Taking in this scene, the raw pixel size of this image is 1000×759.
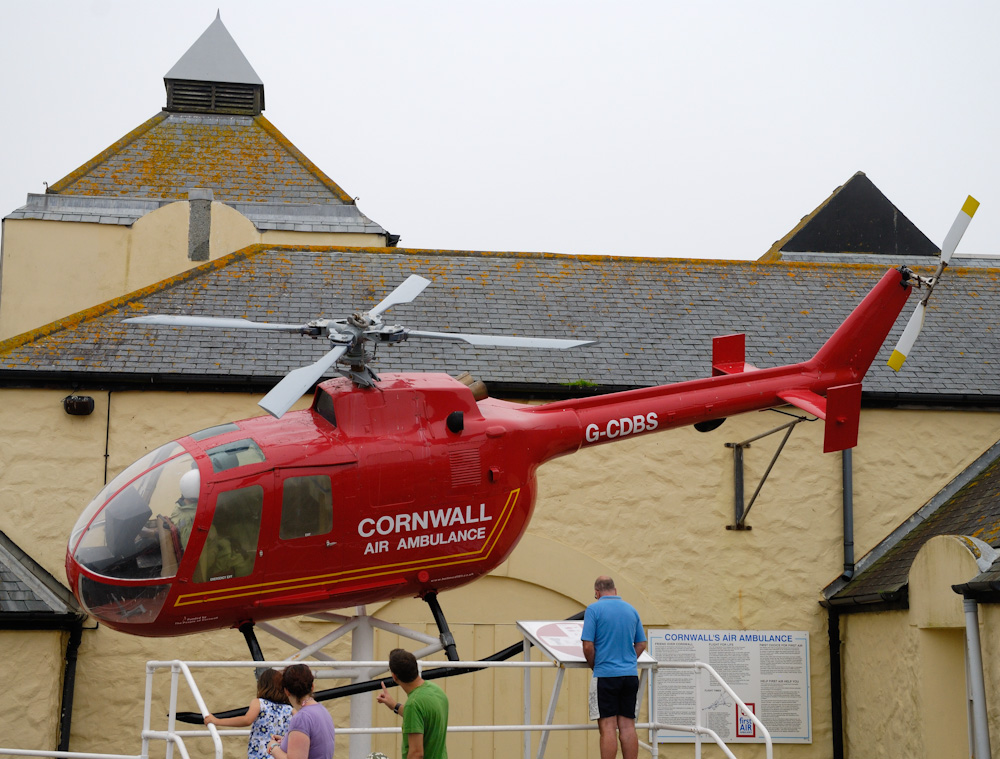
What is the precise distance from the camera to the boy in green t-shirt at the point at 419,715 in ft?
23.1

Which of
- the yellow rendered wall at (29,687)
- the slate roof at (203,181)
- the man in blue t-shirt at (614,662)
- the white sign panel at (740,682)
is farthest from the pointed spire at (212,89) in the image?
the man in blue t-shirt at (614,662)

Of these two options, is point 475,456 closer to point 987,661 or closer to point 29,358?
point 987,661

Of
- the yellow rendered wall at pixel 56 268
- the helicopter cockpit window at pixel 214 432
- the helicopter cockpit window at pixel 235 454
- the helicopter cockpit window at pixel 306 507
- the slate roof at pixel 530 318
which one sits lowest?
the helicopter cockpit window at pixel 306 507

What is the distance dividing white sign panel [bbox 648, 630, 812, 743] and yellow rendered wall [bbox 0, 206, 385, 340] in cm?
1191

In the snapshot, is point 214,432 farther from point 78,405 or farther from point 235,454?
point 78,405

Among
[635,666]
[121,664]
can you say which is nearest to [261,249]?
[121,664]

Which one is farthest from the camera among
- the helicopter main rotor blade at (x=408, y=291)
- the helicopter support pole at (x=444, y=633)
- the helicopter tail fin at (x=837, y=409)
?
the helicopter tail fin at (x=837, y=409)

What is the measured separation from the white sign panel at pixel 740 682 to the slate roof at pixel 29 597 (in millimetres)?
6969

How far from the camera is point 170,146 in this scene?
24062 mm

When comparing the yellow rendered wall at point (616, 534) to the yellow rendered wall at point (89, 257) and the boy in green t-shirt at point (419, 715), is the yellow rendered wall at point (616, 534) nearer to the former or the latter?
the boy in green t-shirt at point (419, 715)

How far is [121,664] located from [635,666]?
716 centimetres

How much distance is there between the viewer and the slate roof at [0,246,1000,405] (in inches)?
544

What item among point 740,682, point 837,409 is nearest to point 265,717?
point 837,409

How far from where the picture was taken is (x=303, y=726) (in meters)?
6.86
